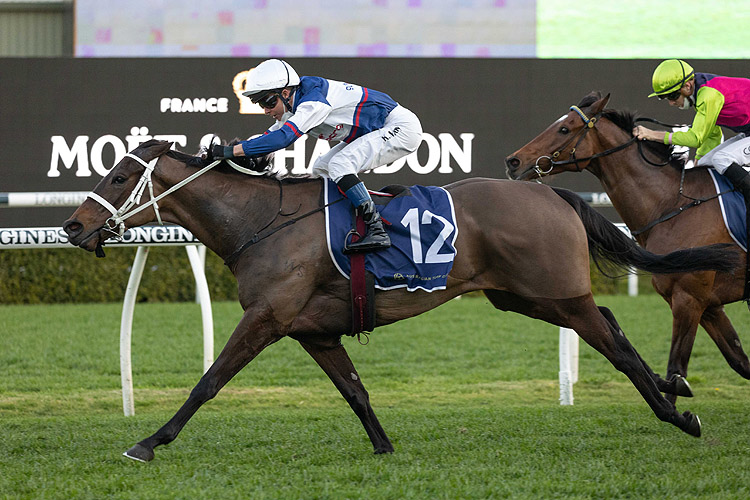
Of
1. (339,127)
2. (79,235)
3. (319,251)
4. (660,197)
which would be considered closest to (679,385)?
(660,197)

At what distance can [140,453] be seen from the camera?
10.8 ft

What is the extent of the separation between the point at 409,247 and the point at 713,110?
5.86 ft

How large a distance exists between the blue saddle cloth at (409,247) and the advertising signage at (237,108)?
2483mm

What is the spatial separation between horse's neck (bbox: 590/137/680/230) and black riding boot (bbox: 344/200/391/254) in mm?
1630

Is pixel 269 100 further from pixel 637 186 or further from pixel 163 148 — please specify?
pixel 637 186

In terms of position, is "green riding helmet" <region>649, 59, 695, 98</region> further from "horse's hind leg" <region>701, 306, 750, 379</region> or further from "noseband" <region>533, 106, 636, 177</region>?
"horse's hind leg" <region>701, 306, 750, 379</region>

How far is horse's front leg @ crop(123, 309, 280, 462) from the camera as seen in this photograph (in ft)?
10.8

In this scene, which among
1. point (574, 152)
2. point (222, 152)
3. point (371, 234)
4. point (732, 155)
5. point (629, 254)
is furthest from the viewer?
point (574, 152)

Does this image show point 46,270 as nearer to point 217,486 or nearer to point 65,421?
point 65,421

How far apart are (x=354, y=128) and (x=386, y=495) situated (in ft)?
5.19

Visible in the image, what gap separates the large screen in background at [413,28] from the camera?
7.98 m

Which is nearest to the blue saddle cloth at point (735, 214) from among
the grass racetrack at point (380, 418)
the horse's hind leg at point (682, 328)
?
the horse's hind leg at point (682, 328)

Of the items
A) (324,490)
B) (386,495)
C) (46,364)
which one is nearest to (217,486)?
(324,490)

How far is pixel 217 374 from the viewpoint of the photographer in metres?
3.35
